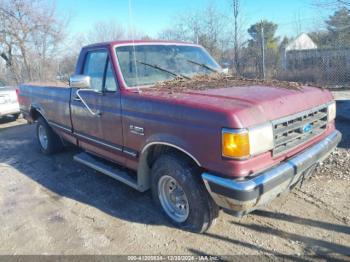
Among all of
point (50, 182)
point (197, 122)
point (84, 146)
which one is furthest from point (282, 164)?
point (50, 182)

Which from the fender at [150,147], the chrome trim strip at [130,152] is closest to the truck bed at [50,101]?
the chrome trim strip at [130,152]

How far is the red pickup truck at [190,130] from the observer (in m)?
2.68

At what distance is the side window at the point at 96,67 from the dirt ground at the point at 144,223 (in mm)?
1524

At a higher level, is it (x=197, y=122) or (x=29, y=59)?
(x=29, y=59)

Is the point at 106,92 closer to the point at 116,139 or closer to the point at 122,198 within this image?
the point at 116,139

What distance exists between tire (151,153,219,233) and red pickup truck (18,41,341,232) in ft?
0.04

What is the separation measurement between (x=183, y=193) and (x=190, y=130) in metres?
0.80

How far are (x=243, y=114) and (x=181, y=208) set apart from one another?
1387 mm

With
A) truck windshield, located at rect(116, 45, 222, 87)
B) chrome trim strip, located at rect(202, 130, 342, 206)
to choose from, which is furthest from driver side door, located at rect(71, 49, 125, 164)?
chrome trim strip, located at rect(202, 130, 342, 206)

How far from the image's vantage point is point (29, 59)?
17750 mm

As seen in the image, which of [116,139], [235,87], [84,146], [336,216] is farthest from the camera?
[84,146]

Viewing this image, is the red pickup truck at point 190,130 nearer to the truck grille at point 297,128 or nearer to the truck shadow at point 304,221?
the truck grille at point 297,128

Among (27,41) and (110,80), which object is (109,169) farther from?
(27,41)

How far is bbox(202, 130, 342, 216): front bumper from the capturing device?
2621 mm
